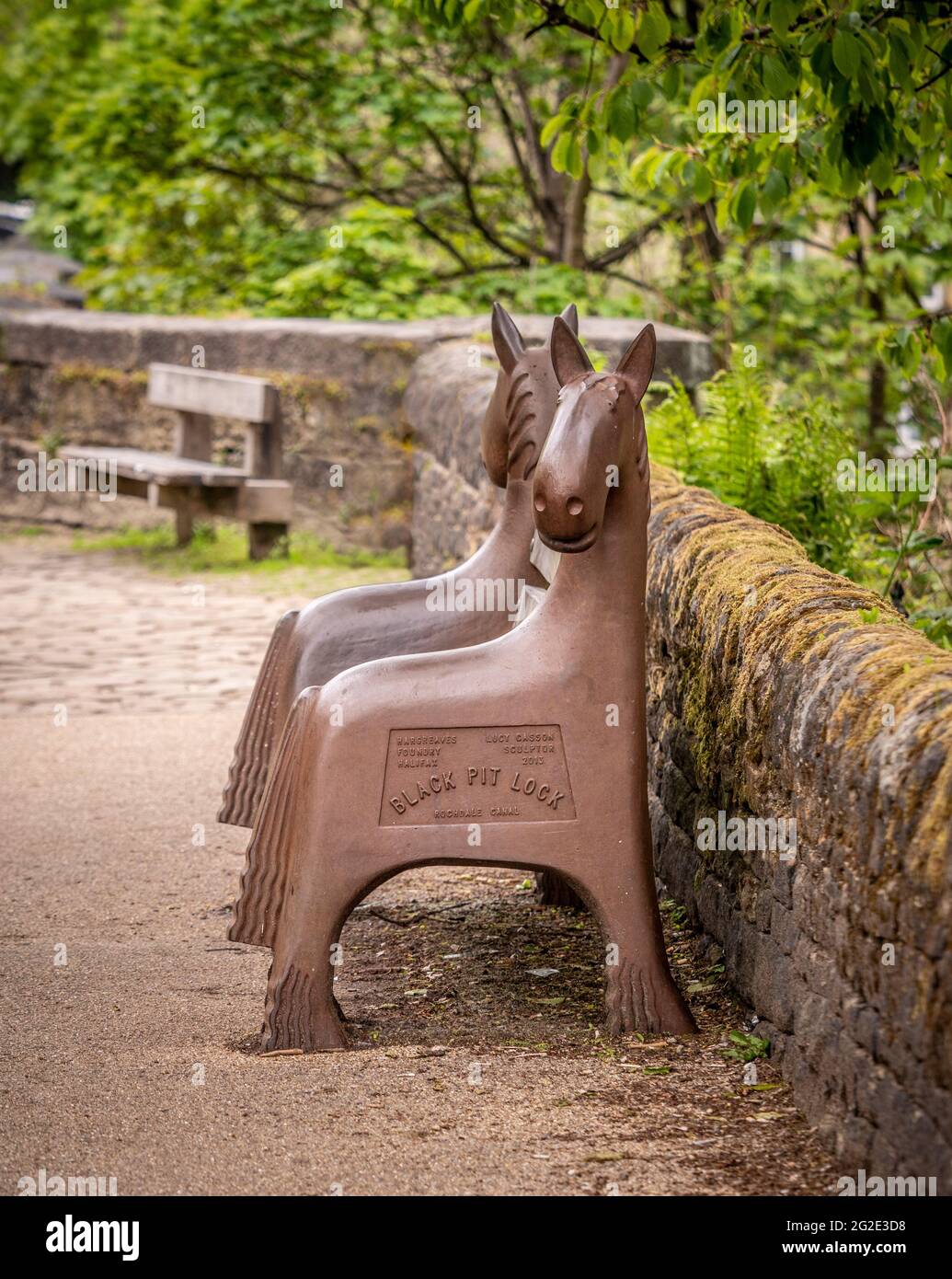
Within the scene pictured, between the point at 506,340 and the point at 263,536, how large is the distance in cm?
623

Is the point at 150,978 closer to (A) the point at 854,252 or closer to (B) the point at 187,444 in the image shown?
(B) the point at 187,444

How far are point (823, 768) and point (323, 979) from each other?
3.90 ft

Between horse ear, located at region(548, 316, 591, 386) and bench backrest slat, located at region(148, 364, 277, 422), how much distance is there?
6.49m

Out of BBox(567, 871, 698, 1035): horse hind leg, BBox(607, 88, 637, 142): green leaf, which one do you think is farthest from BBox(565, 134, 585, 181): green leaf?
BBox(567, 871, 698, 1035): horse hind leg

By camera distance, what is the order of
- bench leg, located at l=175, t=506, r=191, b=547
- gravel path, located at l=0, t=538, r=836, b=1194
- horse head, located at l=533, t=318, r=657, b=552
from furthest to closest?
bench leg, located at l=175, t=506, r=191, b=547, horse head, located at l=533, t=318, r=657, b=552, gravel path, located at l=0, t=538, r=836, b=1194

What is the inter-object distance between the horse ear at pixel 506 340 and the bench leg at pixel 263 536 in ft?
20.1

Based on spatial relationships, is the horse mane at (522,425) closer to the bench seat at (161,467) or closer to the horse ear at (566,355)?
the horse ear at (566,355)

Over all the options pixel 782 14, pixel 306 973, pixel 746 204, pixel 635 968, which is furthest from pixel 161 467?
pixel 635 968

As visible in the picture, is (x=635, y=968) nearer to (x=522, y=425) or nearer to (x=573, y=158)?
(x=522, y=425)

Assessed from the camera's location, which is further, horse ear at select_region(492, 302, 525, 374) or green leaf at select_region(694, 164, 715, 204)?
green leaf at select_region(694, 164, 715, 204)

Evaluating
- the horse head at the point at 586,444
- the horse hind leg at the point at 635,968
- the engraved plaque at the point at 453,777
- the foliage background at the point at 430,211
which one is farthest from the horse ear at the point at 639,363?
the foliage background at the point at 430,211

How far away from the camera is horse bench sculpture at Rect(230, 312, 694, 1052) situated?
11.2ft

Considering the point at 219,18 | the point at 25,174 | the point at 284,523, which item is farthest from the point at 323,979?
the point at 25,174

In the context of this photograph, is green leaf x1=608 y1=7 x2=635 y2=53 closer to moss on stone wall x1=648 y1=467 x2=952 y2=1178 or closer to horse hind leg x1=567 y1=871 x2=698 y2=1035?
moss on stone wall x1=648 y1=467 x2=952 y2=1178
